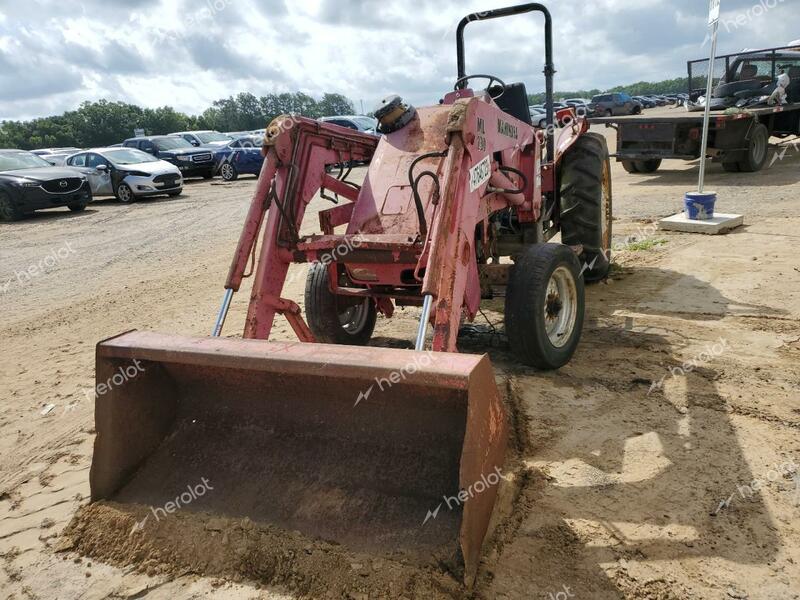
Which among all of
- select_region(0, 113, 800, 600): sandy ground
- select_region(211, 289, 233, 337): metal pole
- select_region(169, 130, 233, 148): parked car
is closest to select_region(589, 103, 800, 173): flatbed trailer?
select_region(0, 113, 800, 600): sandy ground

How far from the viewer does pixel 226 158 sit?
18.6m

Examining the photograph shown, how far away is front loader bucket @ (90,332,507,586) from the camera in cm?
244

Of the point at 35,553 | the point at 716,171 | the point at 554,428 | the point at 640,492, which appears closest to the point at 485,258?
the point at 554,428

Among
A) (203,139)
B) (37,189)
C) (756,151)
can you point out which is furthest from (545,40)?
(203,139)

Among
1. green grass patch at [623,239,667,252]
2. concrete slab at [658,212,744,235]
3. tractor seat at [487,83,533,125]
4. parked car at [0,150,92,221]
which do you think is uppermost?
A: tractor seat at [487,83,533,125]

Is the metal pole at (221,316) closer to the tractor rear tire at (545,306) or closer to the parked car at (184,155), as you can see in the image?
the tractor rear tire at (545,306)

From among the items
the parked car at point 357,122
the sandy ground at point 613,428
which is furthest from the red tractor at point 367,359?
the parked car at point 357,122

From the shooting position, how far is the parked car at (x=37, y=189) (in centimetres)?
1295

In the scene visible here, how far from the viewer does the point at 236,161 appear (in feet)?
60.0

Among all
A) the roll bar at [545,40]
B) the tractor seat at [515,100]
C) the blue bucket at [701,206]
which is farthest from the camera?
the blue bucket at [701,206]

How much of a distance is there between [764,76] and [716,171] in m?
2.22

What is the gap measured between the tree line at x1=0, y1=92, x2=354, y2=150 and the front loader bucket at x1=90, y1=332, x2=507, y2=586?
39.7m

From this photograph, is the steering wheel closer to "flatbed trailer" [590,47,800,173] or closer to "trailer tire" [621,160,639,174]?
"flatbed trailer" [590,47,800,173]

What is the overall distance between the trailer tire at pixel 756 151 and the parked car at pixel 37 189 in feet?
42.9
